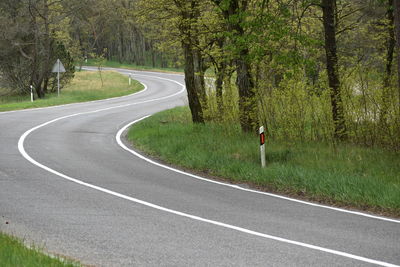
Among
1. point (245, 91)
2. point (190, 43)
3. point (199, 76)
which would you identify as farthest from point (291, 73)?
point (199, 76)

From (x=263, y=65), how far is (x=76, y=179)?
6.82 metres

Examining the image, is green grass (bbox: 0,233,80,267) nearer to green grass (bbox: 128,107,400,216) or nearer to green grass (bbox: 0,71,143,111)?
green grass (bbox: 128,107,400,216)

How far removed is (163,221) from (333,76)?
734 cm

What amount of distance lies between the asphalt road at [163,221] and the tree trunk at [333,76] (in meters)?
3.54

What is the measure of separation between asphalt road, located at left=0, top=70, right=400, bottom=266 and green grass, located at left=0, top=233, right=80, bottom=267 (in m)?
0.52

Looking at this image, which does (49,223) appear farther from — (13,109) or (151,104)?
(151,104)

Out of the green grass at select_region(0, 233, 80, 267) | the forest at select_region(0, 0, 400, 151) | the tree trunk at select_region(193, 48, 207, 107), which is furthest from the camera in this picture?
the tree trunk at select_region(193, 48, 207, 107)

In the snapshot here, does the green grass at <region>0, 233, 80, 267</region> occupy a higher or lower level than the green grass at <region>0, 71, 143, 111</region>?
lower

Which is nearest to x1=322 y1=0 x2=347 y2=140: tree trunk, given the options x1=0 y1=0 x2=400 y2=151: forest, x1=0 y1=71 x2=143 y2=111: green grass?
x1=0 y1=0 x2=400 y2=151: forest

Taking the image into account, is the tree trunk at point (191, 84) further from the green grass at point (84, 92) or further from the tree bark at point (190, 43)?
the green grass at point (84, 92)

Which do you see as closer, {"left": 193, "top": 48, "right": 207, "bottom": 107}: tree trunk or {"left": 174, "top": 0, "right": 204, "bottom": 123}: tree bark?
{"left": 174, "top": 0, "right": 204, "bottom": 123}: tree bark

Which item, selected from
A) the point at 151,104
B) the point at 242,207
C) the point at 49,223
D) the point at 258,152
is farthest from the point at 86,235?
the point at 151,104

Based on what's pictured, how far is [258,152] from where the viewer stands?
12805mm

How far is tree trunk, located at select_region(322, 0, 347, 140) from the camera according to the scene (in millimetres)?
12086
